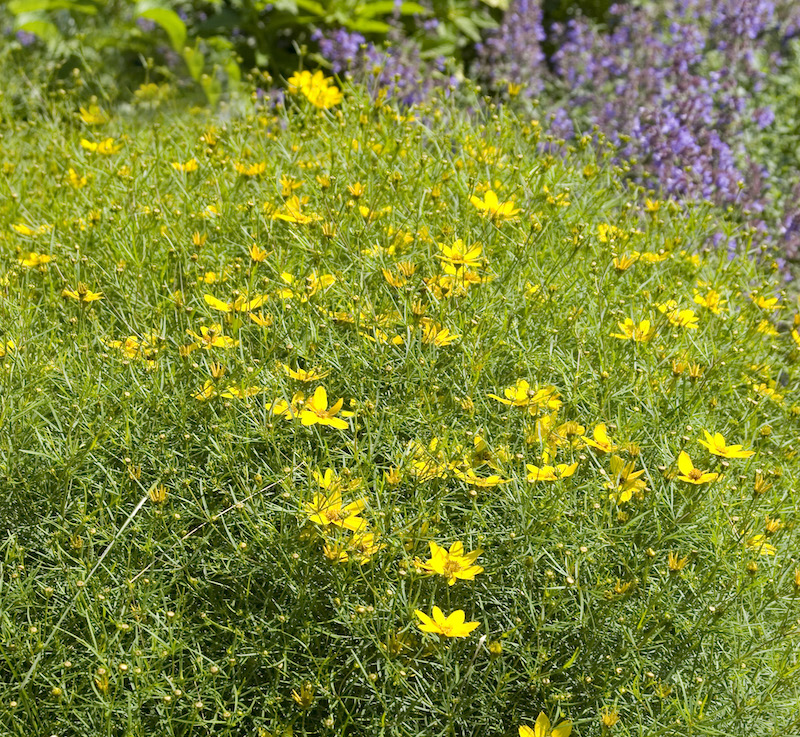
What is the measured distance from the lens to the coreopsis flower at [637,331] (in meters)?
1.97

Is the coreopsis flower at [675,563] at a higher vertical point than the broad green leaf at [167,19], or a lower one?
lower

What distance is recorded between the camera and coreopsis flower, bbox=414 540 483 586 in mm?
1533

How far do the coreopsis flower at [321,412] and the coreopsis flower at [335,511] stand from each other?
13 cm

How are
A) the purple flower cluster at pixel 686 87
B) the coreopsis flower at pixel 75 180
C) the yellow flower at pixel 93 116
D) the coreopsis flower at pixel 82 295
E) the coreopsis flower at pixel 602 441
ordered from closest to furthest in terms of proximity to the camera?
the coreopsis flower at pixel 602 441 < the coreopsis flower at pixel 82 295 < the coreopsis flower at pixel 75 180 < the yellow flower at pixel 93 116 < the purple flower cluster at pixel 686 87

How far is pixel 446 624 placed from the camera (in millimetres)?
1486

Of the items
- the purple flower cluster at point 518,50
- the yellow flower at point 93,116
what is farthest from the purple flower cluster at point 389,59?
the yellow flower at point 93,116

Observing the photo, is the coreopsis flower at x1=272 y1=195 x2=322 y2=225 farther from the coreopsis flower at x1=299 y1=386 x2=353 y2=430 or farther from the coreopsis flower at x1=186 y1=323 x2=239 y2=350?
the coreopsis flower at x1=299 y1=386 x2=353 y2=430

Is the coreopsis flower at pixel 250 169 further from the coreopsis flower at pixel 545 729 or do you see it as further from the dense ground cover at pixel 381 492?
the coreopsis flower at pixel 545 729

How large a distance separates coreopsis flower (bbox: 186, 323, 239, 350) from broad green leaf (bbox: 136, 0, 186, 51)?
10.6 ft

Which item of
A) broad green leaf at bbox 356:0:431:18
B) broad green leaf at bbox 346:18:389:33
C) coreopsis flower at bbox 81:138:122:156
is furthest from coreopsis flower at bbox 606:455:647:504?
broad green leaf at bbox 356:0:431:18

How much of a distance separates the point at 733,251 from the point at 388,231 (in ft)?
6.15

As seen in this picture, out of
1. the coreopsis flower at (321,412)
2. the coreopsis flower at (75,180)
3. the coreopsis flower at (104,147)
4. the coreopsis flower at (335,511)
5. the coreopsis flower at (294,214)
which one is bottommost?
the coreopsis flower at (335,511)

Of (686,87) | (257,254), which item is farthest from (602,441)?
(686,87)

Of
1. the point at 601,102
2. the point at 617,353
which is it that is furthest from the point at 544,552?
the point at 601,102
